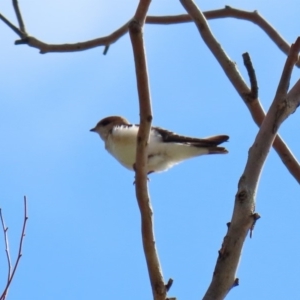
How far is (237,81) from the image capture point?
359 centimetres

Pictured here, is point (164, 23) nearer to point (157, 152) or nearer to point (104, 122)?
point (157, 152)

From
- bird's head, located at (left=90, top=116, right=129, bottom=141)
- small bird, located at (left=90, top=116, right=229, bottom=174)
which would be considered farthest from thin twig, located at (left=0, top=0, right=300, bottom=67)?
bird's head, located at (left=90, top=116, right=129, bottom=141)

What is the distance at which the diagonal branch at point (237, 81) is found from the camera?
3537 mm

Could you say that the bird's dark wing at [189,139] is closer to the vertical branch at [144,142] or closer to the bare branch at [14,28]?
the bare branch at [14,28]

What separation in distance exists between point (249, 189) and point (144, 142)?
26.4 inches

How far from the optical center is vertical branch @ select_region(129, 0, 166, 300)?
308 cm

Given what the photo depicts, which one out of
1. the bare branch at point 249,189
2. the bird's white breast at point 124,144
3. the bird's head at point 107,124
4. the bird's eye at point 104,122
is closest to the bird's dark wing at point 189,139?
the bird's white breast at point 124,144

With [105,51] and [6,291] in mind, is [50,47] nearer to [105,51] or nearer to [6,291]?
[105,51]

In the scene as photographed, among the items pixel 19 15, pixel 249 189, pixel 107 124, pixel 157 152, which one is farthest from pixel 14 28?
pixel 107 124

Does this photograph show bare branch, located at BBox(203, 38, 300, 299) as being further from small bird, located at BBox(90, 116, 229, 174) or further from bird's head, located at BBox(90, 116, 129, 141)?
bird's head, located at BBox(90, 116, 129, 141)

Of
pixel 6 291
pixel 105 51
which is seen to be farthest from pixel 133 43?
pixel 105 51

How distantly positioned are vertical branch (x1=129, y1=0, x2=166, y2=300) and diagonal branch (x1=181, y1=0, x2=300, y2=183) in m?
0.60

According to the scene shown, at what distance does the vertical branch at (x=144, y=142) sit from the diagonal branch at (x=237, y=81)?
1.97 feet

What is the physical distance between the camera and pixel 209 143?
6.90 metres
